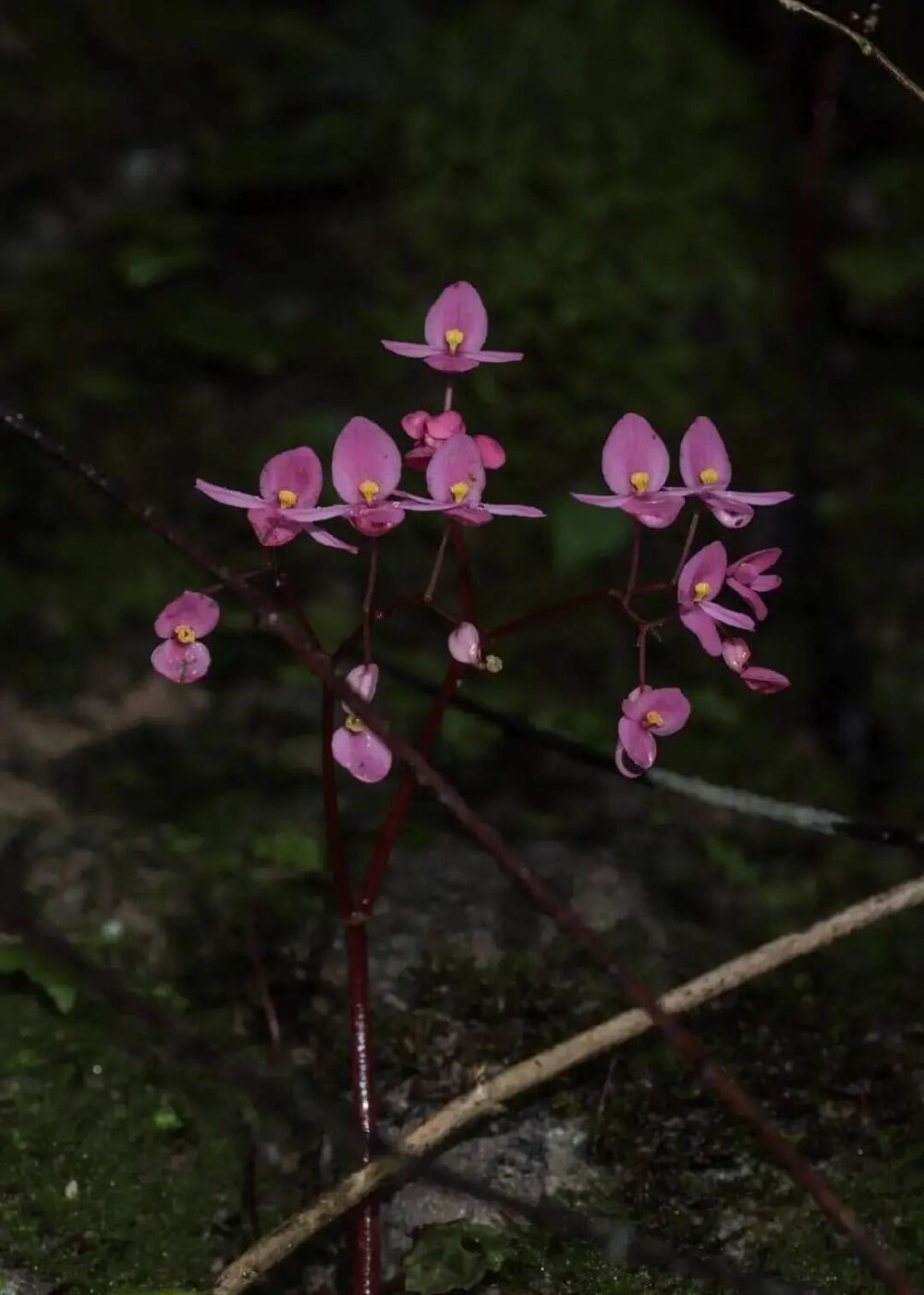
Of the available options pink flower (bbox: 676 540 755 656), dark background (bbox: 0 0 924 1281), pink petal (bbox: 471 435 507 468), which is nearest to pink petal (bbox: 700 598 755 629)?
pink flower (bbox: 676 540 755 656)

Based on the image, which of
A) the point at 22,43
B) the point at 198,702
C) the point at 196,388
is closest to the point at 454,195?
the point at 196,388

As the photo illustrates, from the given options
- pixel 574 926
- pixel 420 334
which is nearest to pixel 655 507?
A: pixel 574 926

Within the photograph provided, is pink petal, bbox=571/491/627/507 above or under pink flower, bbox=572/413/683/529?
under

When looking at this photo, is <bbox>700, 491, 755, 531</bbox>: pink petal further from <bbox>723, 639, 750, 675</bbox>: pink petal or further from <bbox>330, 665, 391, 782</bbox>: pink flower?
<bbox>330, 665, 391, 782</bbox>: pink flower

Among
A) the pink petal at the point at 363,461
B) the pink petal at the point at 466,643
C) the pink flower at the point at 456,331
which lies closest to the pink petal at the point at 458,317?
the pink flower at the point at 456,331

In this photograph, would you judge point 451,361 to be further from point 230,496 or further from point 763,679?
point 763,679

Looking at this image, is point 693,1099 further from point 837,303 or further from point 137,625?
point 837,303
